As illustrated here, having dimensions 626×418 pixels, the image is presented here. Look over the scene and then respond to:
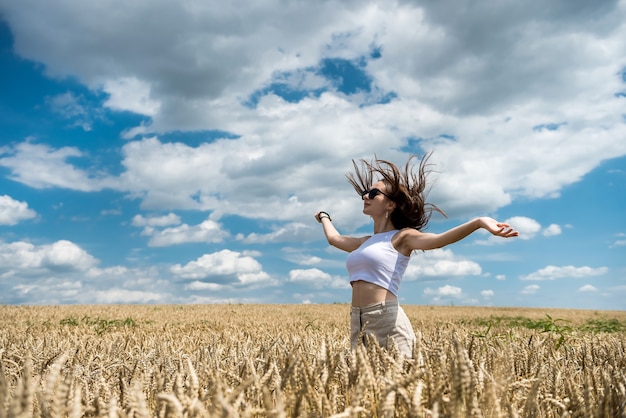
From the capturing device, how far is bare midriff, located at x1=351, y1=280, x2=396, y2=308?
4.90 metres

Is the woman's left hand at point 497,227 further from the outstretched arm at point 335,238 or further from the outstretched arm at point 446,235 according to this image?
the outstretched arm at point 335,238

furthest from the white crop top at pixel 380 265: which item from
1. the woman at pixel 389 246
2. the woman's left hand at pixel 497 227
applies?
the woman's left hand at pixel 497 227

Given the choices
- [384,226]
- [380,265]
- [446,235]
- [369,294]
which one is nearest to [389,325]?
[369,294]

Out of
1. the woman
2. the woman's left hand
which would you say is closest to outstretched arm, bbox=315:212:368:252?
the woman

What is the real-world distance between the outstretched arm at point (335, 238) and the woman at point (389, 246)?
3 cm

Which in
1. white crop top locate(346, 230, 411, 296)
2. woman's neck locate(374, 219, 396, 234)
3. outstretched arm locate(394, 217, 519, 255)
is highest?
woman's neck locate(374, 219, 396, 234)

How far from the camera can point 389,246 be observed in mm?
5082

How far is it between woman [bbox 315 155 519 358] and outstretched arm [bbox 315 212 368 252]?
0.09ft

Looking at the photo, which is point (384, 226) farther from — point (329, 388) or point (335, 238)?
point (329, 388)

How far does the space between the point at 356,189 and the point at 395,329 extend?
198cm

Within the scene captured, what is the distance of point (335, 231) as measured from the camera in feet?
21.3

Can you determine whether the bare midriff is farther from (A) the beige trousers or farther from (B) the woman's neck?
(B) the woman's neck

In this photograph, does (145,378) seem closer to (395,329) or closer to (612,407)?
(395,329)

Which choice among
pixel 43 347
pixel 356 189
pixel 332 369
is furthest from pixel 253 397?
pixel 43 347
